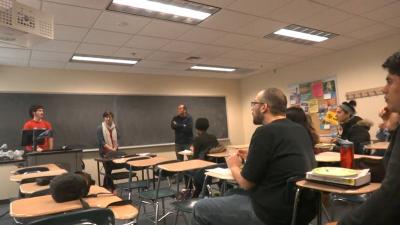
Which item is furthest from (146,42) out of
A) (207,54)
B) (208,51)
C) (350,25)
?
(350,25)

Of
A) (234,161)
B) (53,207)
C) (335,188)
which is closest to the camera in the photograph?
(335,188)

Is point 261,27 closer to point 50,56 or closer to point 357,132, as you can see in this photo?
point 357,132

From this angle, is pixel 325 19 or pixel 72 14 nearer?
pixel 72 14

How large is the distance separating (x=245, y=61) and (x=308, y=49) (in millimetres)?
1255

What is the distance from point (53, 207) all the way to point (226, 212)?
0.99m

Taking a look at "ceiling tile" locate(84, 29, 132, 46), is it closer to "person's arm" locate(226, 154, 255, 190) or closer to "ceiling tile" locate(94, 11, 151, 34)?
"ceiling tile" locate(94, 11, 151, 34)

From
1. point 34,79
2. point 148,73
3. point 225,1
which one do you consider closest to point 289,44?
point 225,1

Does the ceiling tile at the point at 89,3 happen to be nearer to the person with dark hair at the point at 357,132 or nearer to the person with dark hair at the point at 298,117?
the person with dark hair at the point at 298,117

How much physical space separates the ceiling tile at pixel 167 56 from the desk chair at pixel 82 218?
4.07 meters

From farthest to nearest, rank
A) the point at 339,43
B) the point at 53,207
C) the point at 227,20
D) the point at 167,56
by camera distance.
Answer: the point at 167,56, the point at 339,43, the point at 227,20, the point at 53,207

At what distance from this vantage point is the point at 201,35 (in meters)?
4.32

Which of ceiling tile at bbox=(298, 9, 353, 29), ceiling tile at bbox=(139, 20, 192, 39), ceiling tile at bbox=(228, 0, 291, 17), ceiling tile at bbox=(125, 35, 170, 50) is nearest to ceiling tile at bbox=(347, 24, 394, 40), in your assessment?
ceiling tile at bbox=(298, 9, 353, 29)

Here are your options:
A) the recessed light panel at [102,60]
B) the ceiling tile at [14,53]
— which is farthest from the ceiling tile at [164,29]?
the ceiling tile at [14,53]

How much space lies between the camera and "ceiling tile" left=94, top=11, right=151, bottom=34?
3451mm
